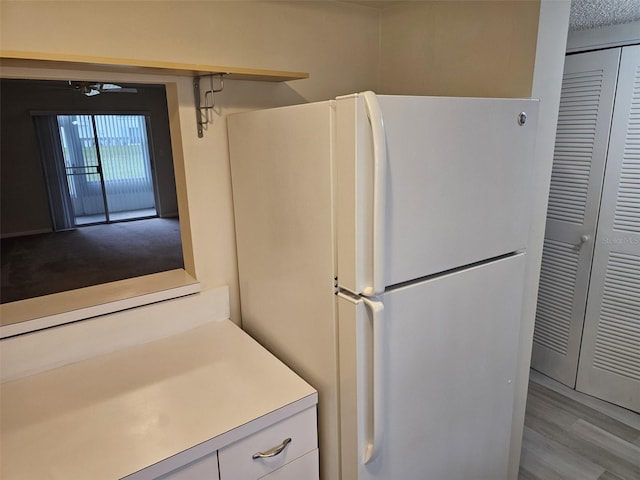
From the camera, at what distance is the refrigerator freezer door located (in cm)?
102

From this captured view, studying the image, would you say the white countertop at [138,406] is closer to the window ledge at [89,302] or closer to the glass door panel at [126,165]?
the window ledge at [89,302]

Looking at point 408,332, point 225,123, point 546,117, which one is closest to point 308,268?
point 408,332

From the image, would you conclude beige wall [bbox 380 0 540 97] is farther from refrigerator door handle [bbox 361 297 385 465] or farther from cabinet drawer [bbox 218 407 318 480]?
cabinet drawer [bbox 218 407 318 480]

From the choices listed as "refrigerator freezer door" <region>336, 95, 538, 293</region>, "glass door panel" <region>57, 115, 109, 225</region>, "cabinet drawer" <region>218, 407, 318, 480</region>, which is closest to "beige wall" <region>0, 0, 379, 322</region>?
"cabinet drawer" <region>218, 407, 318, 480</region>

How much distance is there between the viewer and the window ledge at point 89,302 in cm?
141

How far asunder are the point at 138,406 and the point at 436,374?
91 cm

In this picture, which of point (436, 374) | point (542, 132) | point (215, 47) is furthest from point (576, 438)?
point (215, 47)

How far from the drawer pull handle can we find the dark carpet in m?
2.63

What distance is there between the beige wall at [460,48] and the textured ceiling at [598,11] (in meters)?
0.16

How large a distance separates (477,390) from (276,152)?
1072 mm

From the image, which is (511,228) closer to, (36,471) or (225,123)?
(225,123)

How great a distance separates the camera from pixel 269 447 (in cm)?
123

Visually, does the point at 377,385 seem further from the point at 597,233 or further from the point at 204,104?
the point at 597,233

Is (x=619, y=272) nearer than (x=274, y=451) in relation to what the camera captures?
No
